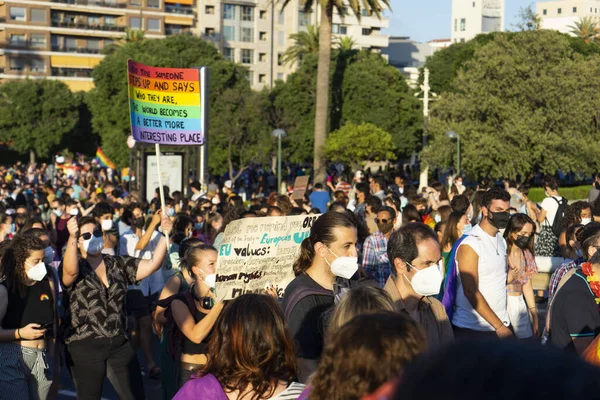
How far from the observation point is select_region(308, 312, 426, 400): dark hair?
89.1 inches

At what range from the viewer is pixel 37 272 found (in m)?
6.37

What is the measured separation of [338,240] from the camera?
5.31m

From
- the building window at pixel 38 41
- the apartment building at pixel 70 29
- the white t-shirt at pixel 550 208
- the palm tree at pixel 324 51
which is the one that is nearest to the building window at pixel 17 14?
the apartment building at pixel 70 29

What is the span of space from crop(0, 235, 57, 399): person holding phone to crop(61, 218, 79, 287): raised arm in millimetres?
132

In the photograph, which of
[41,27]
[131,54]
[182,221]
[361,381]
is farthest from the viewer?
[41,27]

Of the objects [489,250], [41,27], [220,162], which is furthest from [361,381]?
[41,27]

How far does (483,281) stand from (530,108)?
3620 centimetres

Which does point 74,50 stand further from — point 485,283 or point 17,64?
point 485,283

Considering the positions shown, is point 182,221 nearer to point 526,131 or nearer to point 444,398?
point 444,398

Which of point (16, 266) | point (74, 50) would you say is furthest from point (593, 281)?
point (74, 50)

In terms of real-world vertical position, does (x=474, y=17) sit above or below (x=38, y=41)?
above

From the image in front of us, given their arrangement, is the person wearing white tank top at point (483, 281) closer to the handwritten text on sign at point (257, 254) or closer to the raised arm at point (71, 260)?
the handwritten text on sign at point (257, 254)

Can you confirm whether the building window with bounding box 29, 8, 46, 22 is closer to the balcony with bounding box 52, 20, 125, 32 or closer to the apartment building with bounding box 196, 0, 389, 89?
the balcony with bounding box 52, 20, 125, 32

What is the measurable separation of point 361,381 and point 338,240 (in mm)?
3052
